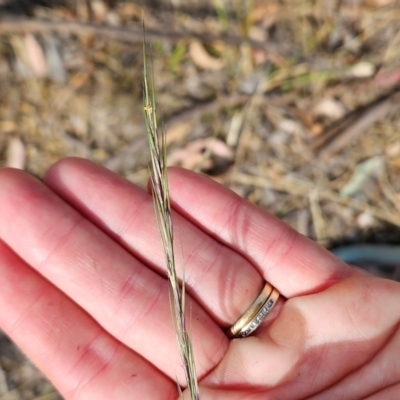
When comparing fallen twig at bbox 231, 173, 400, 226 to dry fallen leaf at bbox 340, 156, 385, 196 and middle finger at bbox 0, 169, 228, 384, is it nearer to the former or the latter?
dry fallen leaf at bbox 340, 156, 385, 196

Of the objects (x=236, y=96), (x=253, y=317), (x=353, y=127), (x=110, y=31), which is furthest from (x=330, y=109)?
(x=253, y=317)

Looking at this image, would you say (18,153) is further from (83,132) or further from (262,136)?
(262,136)

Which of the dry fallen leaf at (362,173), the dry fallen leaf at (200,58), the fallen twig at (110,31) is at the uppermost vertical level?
the fallen twig at (110,31)

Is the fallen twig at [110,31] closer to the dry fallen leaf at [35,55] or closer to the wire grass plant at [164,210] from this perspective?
the dry fallen leaf at [35,55]

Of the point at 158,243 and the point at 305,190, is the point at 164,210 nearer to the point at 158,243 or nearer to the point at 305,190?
the point at 158,243

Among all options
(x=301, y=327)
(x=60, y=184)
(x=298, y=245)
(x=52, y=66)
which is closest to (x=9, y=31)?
(x=52, y=66)

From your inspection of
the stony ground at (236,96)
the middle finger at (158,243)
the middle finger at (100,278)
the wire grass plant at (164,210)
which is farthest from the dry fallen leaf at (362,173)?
the wire grass plant at (164,210)

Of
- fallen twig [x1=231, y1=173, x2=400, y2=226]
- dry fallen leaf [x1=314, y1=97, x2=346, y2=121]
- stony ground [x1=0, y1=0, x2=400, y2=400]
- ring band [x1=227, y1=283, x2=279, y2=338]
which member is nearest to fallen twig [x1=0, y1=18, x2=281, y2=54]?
stony ground [x1=0, y1=0, x2=400, y2=400]
